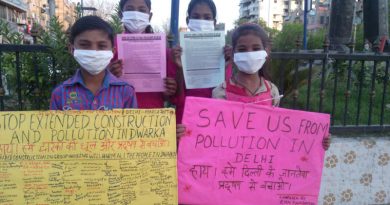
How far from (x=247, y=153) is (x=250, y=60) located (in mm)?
594

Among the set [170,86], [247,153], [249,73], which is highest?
[249,73]

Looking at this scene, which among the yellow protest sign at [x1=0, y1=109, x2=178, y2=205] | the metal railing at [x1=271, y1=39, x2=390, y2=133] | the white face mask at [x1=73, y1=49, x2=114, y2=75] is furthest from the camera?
the metal railing at [x1=271, y1=39, x2=390, y2=133]

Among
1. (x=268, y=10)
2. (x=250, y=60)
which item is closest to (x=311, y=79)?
(x=250, y=60)

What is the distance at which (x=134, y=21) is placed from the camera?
267 centimetres

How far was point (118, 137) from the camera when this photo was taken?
2.08 m

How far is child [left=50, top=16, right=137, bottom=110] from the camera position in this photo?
223 cm

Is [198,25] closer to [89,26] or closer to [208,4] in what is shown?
[208,4]

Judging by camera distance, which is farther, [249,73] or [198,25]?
[198,25]

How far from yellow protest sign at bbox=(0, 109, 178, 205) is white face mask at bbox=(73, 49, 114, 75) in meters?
0.32

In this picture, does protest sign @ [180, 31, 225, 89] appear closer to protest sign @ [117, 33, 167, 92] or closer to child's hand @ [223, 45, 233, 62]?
child's hand @ [223, 45, 233, 62]

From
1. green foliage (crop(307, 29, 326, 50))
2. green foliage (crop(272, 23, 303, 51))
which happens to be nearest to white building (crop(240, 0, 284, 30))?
green foliage (crop(307, 29, 326, 50))

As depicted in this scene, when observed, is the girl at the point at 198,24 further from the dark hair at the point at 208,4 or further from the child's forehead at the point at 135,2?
the child's forehead at the point at 135,2

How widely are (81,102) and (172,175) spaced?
0.71 meters

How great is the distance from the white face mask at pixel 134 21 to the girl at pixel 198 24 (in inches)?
13.4
